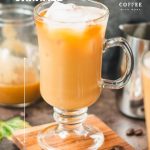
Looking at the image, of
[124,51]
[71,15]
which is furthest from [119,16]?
[71,15]

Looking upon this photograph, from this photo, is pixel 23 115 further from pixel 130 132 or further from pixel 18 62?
pixel 130 132

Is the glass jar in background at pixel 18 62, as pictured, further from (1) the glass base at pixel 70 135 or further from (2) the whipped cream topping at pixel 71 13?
(2) the whipped cream topping at pixel 71 13

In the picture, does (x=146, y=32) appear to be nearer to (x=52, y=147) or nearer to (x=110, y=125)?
(x=110, y=125)

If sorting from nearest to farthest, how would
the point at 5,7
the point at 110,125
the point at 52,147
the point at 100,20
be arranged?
the point at 100,20 → the point at 52,147 → the point at 110,125 → the point at 5,7

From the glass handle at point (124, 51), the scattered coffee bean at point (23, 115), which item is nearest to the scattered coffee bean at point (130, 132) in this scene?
the glass handle at point (124, 51)

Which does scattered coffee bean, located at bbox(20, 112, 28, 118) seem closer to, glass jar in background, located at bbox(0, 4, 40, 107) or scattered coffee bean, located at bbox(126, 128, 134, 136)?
glass jar in background, located at bbox(0, 4, 40, 107)

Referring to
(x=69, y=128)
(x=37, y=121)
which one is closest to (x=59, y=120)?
(x=69, y=128)
